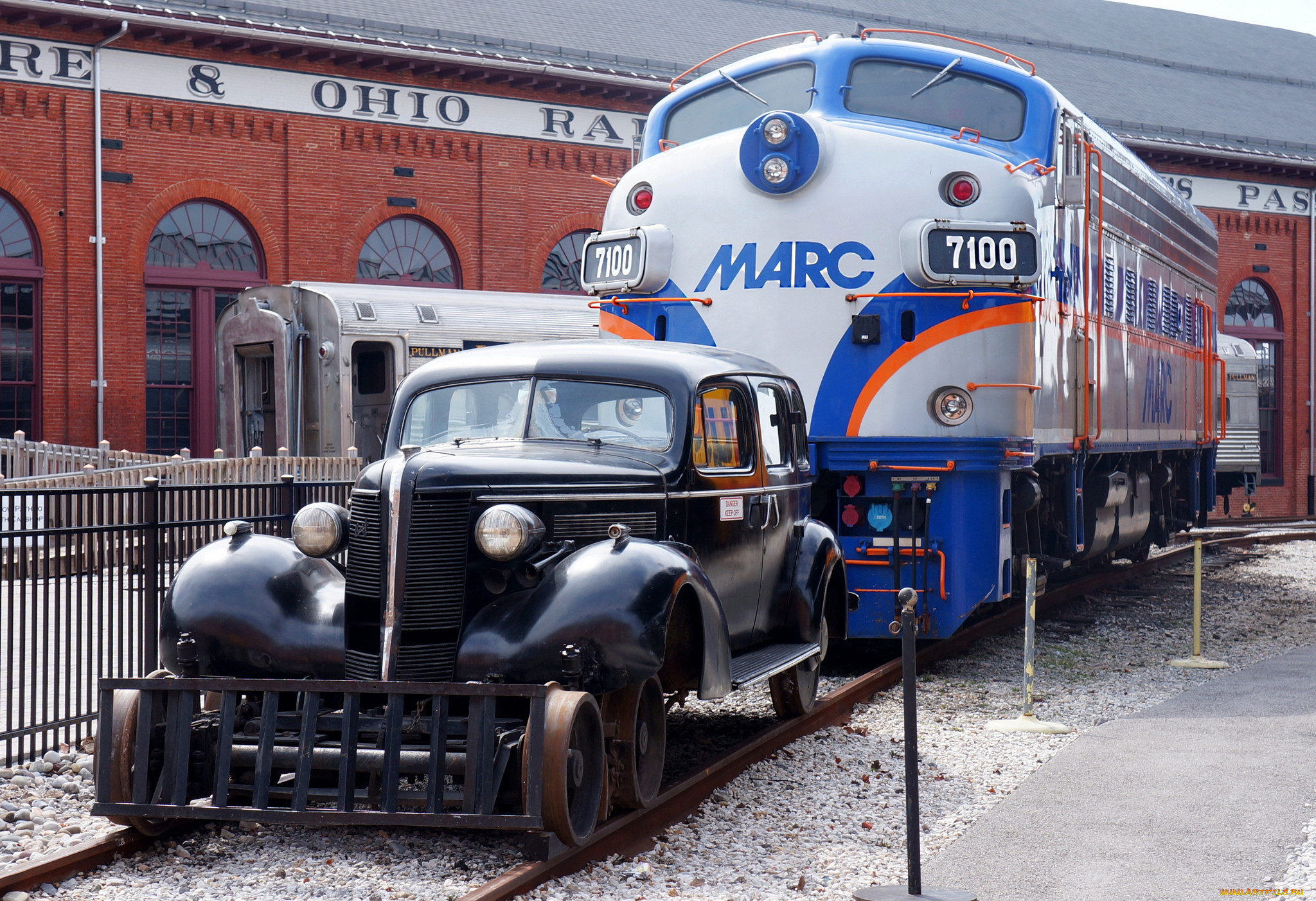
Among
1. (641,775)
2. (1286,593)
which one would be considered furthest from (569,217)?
(641,775)

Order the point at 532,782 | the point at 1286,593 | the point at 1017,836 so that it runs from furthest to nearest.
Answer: the point at 1286,593, the point at 1017,836, the point at 532,782

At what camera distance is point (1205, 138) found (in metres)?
34.8

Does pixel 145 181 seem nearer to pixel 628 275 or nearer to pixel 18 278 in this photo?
pixel 18 278

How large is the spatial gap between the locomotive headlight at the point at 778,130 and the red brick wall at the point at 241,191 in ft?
55.2

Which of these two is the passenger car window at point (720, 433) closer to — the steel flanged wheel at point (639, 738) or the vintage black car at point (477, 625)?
the vintage black car at point (477, 625)

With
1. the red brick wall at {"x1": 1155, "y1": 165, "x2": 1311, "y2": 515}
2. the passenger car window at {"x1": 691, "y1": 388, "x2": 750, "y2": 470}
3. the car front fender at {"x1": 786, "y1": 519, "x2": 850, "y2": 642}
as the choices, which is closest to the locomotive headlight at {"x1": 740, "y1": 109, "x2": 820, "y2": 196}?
the car front fender at {"x1": 786, "y1": 519, "x2": 850, "y2": 642}

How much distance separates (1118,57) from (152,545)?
36364 mm

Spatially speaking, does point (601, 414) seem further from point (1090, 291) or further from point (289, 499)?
point (1090, 291)

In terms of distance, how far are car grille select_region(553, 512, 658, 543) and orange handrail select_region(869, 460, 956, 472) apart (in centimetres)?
364

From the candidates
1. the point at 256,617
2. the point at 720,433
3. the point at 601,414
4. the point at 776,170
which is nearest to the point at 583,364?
the point at 601,414

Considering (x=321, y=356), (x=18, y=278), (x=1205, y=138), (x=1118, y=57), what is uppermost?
(x=1118, y=57)

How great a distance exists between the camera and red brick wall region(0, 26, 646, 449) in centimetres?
2295

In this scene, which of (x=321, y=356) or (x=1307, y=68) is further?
(x=1307, y=68)

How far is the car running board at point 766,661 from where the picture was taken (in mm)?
6426
